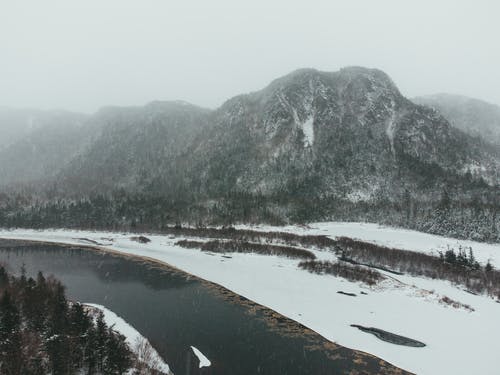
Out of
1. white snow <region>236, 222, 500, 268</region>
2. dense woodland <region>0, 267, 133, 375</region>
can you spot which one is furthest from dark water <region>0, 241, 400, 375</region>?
white snow <region>236, 222, 500, 268</region>

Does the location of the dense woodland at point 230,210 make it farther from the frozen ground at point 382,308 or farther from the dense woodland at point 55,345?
the dense woodland at point 55,345

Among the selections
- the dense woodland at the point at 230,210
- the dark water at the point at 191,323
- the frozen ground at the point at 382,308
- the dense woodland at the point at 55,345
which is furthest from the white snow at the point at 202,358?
the dense woodland at the point at 230,210

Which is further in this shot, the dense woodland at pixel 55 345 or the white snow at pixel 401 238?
the white snow at pixel 401 238

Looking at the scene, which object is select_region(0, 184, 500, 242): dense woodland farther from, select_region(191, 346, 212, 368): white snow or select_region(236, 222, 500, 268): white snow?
select_region(191, 346, 212, 368): white snow

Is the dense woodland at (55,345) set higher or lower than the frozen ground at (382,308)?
higher

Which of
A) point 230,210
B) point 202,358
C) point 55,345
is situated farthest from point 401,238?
point 55,345

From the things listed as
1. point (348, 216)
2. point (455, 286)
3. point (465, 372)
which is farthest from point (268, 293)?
point (348, 216)

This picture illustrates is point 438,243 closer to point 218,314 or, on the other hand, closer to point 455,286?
point 455,286
